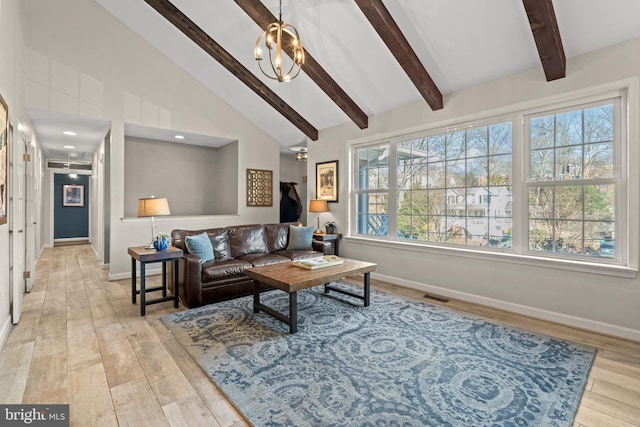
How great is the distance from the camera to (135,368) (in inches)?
89.7

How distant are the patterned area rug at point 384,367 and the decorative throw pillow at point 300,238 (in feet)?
5.38

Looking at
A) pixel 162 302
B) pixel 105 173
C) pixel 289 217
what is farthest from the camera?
pixel 289 217

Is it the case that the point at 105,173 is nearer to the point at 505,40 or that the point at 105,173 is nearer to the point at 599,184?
the point at 505,40

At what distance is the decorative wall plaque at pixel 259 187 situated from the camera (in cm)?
640

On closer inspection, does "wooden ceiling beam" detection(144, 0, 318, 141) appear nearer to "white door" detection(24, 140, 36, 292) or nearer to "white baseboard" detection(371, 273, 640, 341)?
"white door" detection(24, 140, 36, 292)

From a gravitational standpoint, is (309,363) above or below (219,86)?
below

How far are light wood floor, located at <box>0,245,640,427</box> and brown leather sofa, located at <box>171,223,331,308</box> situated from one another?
1.12ft

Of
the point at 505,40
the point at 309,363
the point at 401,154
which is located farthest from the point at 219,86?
the point at 309,363

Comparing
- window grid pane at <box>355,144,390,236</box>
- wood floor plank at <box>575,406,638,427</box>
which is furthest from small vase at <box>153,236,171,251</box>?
wood floor plank at <box>575,406,638,427</box>

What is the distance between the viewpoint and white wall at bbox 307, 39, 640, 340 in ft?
9.27

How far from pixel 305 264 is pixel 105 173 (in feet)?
14.3

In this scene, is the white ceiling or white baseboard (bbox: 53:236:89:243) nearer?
the white ceiling

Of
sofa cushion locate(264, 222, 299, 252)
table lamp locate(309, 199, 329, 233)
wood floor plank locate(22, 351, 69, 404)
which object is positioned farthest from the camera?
table lamp locate(309, 199, 329, 233)

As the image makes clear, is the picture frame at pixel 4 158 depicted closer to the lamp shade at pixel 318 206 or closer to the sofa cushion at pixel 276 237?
the sofa cushion at pixel 276 237
